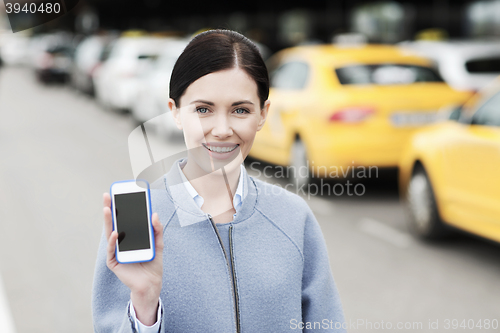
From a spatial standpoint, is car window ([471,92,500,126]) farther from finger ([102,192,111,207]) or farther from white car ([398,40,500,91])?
finger ([102,192,111,207])

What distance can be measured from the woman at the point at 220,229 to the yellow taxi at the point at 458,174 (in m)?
3.85

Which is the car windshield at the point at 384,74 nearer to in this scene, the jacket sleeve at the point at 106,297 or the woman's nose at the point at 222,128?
the woman's nose at the point at 222,128

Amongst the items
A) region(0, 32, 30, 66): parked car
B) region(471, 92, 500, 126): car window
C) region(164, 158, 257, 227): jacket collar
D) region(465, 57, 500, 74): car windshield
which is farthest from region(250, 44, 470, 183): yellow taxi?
region(0, 32, 30, 66): parked car

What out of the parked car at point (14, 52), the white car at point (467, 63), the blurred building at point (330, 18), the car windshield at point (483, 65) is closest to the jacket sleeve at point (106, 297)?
the white car at point (467, 63)

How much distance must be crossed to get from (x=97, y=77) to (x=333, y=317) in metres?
18.8

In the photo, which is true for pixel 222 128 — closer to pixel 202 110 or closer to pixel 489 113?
pixel 202 110

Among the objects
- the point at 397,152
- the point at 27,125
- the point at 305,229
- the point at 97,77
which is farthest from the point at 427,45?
the point at 97,77

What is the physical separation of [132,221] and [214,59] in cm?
48

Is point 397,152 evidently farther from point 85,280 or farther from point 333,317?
point 333,317

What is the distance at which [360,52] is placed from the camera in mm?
8539

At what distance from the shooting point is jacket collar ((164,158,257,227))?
1.76 metres

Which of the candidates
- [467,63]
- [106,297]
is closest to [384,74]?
[467,63]

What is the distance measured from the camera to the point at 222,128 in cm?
169

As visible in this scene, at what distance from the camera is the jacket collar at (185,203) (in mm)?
1758
